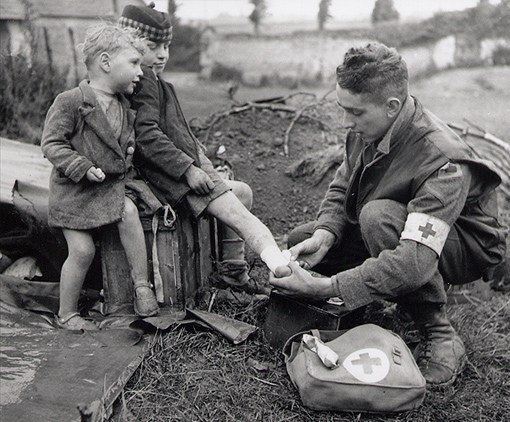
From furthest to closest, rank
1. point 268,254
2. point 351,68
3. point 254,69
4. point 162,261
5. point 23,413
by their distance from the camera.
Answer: point 254,69, point 162,261, point 268,254, point 351,68, point 23,413

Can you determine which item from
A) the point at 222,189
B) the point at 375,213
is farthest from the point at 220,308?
the point at 375,213

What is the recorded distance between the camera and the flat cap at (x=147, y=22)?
3.68 meters

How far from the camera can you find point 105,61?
3334mm

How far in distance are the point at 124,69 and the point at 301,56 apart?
21.1 ft

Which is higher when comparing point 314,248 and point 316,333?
point 314,248

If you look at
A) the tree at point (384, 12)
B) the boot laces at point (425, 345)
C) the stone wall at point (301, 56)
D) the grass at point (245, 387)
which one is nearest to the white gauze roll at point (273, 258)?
the grass at point (245, 387)

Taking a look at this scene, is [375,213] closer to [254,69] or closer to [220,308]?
[220,308]

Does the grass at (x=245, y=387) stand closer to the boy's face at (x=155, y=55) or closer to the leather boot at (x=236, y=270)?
the leather boot at (x=236, y=270)

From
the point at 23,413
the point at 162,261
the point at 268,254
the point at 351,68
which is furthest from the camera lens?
the point at 162,261

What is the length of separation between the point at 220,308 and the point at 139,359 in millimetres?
711

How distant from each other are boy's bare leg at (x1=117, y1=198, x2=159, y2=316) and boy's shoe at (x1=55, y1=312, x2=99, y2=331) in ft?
0.87

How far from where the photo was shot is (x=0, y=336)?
330 cm

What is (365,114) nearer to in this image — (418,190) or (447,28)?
(418,190)

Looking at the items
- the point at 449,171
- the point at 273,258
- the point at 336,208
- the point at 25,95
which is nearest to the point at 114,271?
the point at 273,258
